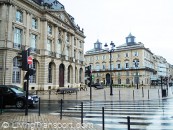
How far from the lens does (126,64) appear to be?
84.2m

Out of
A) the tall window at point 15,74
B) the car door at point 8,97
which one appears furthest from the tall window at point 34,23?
the car door at point 8,97

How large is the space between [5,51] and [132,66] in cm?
6000

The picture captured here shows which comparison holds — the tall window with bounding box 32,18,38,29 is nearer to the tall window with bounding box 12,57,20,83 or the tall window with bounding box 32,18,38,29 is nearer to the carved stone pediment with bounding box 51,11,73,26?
the carved stone pediment with bounding box 51,11,73,26

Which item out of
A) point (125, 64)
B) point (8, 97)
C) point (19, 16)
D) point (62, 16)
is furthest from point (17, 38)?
point (125, 64)

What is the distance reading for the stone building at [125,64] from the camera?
79875mm

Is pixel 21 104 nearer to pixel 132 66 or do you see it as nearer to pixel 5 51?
pixel 5 51

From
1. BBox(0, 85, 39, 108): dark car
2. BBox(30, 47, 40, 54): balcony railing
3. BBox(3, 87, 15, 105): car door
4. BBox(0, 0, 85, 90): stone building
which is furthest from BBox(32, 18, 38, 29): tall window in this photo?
BBox(3, 87, 15, 105): car door

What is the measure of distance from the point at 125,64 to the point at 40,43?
170 feet

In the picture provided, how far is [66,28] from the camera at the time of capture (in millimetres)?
47438

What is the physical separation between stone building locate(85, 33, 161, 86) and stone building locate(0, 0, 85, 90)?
104 feet

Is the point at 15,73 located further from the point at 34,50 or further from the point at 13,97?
the point at 13,97

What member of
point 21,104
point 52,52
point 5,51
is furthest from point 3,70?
point 21,104

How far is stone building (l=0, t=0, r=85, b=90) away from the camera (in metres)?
30.9

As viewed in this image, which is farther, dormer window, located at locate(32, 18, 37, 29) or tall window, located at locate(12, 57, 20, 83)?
dormer window, located at locate(32, 18, 37, 29)
